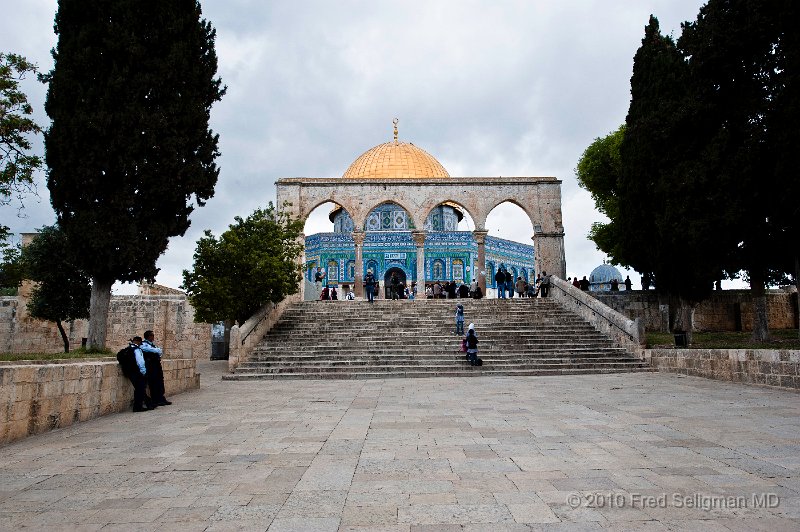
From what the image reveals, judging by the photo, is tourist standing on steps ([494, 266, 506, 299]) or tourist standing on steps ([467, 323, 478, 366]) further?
tourist standing on steps ([494, 266, 506, 299])

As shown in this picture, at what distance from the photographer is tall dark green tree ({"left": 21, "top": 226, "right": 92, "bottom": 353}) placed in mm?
20266

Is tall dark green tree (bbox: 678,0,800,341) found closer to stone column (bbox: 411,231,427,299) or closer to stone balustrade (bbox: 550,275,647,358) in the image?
stone balustrade (bbox: 550,275,647,358)

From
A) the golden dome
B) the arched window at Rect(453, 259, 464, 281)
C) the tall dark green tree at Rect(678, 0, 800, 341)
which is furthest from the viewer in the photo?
the arched window at Rect(453, 259, 464, 281)

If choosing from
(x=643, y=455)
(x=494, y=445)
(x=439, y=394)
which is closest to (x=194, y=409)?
(x=439, y=394)

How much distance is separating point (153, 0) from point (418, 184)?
12.5 m

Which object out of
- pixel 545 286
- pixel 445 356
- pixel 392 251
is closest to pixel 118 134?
pixel 445 356

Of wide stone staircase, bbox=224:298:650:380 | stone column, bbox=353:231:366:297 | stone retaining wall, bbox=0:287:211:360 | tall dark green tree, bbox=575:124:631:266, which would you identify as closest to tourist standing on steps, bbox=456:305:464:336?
wide stone staircase, bbox=224:298:650:380

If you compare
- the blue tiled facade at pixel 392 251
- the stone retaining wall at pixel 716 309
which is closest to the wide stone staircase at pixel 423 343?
the stone retaining wall at pixel 716 309

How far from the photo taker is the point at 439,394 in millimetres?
9344

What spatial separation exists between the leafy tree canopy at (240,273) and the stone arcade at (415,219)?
3404mm

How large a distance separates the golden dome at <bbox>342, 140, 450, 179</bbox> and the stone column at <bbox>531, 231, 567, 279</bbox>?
583 inches

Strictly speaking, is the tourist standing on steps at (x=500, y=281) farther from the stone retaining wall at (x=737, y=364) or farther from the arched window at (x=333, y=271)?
the arched window at (x=333, y=271)

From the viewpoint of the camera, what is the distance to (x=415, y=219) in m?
23.6

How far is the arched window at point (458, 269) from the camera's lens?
42.5 metres
